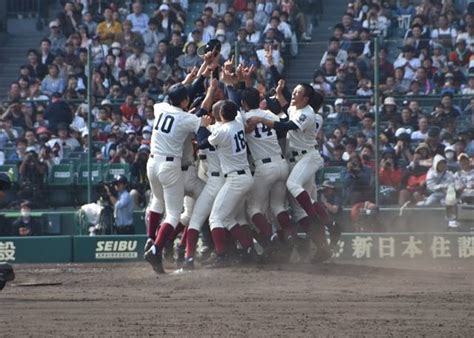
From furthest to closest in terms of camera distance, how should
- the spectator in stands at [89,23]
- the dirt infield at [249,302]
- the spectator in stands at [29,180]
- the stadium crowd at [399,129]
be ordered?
the spectator in stands at [89,23]
the spectator in stands at [29,180]
the stadium crowd at [399,129]
the dirt infield at [249,302]

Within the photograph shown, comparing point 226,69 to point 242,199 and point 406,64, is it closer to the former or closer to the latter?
point 242,199

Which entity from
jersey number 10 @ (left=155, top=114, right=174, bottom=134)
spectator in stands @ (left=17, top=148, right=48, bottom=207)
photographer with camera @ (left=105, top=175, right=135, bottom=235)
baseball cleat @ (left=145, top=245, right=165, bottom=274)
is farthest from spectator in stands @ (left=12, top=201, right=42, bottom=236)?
jersey number 10 @ (left=155, top=114, right=174, bottom=134)

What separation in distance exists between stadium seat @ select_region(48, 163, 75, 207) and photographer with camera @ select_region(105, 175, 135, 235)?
Answer: 0.95 metres

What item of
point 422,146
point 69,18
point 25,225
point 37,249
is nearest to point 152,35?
point 69,18

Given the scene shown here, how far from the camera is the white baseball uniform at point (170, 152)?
1468 centimetres

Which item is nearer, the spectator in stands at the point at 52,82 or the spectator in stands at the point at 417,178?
the spectator in stands at the point at 417,178

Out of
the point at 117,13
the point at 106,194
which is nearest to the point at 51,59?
the point at 117,13

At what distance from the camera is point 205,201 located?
15.1m

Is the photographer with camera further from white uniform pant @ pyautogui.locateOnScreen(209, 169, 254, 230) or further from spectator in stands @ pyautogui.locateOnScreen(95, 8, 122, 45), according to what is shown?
spectator in stands @ pyautogui.locateOnScreen(95, 8, 122, 45)

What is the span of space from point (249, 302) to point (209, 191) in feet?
10.4

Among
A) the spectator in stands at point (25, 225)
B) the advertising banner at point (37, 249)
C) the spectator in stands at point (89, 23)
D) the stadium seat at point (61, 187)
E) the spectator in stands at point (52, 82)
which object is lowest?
the advertising banner at point (37, 249)

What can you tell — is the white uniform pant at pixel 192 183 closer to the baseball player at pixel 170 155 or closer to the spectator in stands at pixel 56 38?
the baseball player at pixel 170 155

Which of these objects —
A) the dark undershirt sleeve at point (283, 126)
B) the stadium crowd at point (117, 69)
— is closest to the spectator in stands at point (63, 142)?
the stadium crowd at point (117, 69)

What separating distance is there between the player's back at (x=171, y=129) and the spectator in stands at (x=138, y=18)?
9.55 metres
